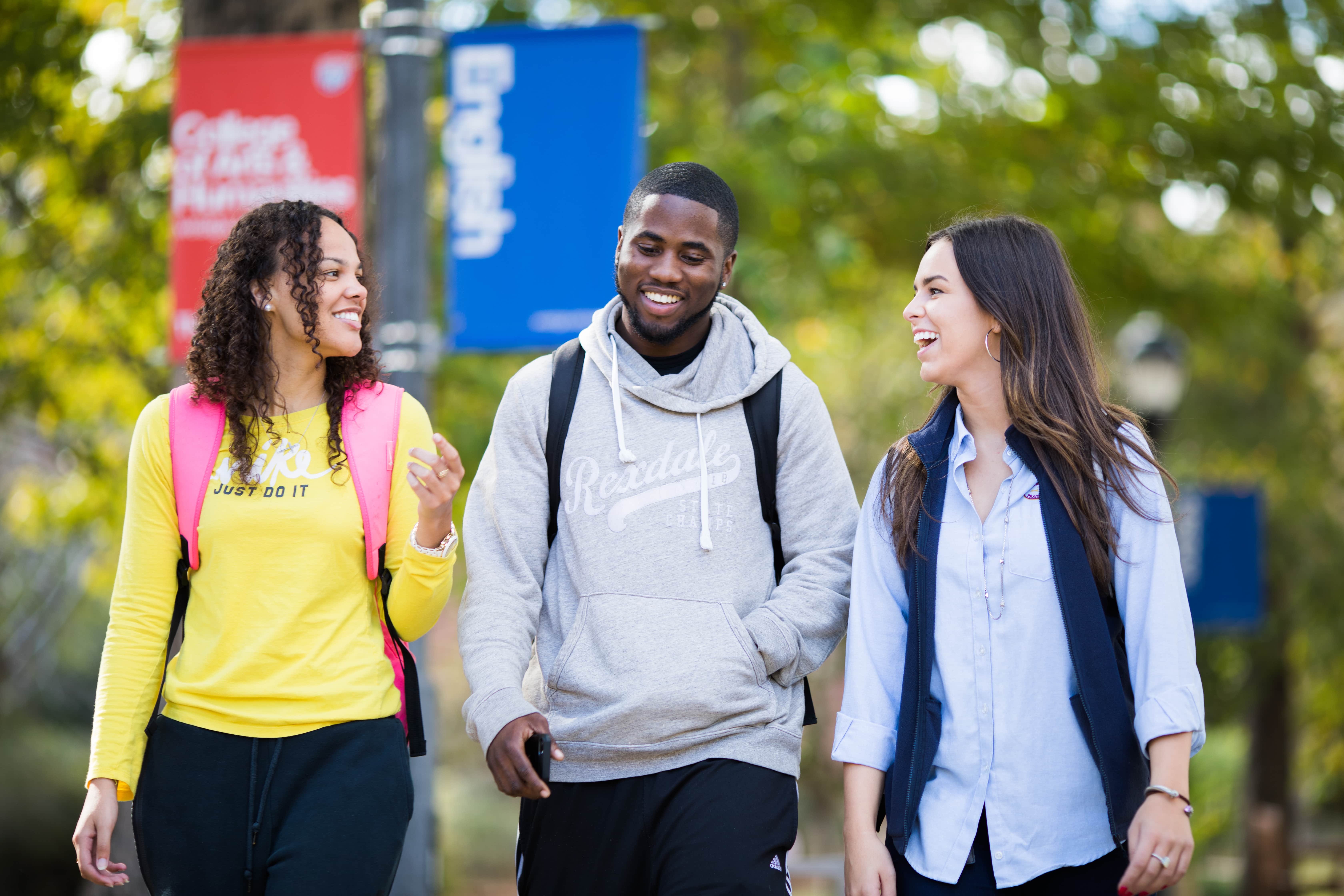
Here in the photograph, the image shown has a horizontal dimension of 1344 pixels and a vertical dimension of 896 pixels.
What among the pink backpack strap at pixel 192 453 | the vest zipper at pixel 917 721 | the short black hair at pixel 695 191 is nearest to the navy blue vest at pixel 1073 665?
the vest zipper at pixel 917 721

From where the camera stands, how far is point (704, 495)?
3.06m

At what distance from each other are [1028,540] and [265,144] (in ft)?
12.8

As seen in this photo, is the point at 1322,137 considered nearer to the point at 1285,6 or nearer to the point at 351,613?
the point at 1285,6

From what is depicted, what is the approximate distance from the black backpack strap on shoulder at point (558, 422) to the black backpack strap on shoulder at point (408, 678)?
1.34ft

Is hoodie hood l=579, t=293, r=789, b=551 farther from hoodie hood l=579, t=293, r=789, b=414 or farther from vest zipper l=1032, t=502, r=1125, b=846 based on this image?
vest zipper l=1032, t=502, r=1125, b=846

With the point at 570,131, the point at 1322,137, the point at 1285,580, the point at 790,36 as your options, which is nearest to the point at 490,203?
the point at 570,131

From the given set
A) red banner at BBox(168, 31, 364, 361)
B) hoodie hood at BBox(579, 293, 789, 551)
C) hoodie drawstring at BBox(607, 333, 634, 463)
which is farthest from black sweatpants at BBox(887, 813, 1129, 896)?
red banner at BBox(168, 31, 364, 361)

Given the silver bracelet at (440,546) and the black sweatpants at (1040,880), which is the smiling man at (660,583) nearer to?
the silver bracelet at (440,546)

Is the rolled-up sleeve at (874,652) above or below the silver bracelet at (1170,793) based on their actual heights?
above

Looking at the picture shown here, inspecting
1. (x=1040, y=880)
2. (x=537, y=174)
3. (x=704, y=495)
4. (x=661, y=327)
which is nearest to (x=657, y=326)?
(x=661, y=327)

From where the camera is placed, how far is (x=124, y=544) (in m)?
2.93

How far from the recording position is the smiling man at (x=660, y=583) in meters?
2.89

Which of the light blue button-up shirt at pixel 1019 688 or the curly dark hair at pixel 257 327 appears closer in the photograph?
the light blue button-up shirt at pixel 1019 688

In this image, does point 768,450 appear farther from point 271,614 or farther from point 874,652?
point 271,614
